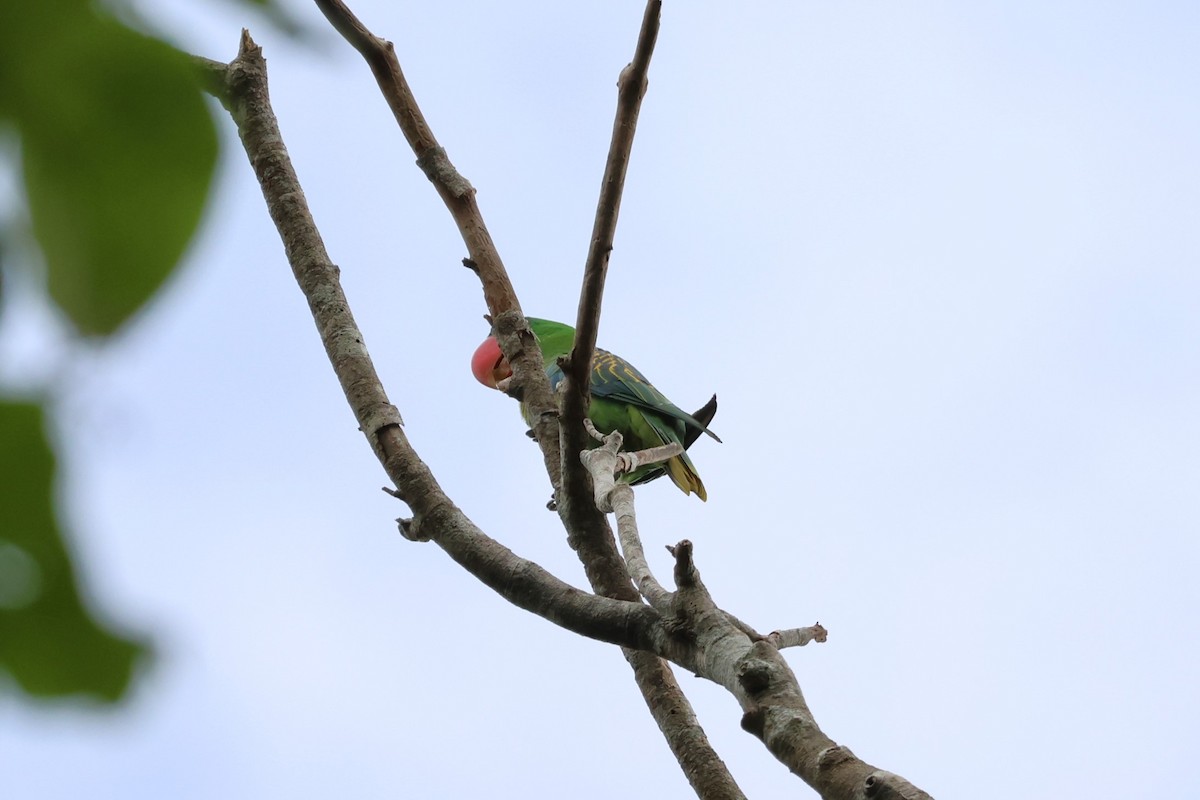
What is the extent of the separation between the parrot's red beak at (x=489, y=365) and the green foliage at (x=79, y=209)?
4.86m

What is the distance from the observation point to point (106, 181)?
12.2 inches

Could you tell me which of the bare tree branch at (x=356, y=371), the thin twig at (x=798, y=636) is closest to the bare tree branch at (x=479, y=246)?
the bare tree branch at (x=356, y=371)

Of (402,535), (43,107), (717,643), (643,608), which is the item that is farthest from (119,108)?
(402,535)

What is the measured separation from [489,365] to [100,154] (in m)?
4.94

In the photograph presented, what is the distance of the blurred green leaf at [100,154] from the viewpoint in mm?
297

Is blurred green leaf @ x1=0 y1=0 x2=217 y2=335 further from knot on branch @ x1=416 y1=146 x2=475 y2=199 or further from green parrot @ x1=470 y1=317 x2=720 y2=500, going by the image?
green parrot @ x1=470 y1=317 x2=720 y2=500

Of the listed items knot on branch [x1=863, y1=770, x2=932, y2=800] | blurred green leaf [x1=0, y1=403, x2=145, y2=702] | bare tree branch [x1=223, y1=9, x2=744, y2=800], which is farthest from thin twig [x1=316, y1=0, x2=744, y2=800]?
blurred green leaf [x1=0, y1=403, x2=145, y2=702]

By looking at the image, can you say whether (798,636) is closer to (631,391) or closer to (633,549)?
(633,549)

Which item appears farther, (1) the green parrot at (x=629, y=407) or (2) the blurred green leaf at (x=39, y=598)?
(1) the green parrot at (x=629, y=407)

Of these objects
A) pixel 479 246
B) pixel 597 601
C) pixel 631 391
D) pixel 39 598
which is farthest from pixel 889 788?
pixel 631 391

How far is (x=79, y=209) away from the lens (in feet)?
1.00

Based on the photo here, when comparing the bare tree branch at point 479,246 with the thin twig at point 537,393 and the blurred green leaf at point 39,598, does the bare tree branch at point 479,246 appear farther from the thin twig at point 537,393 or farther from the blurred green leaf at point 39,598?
the blurred green leaf at point 39,598

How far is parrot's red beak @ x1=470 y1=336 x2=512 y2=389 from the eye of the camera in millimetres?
5215

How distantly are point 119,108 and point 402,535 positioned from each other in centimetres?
245
